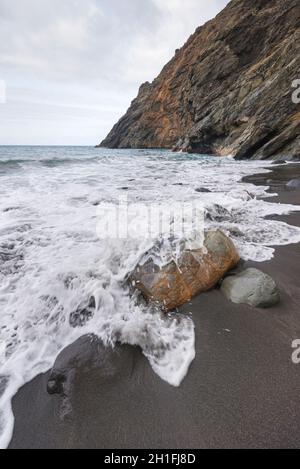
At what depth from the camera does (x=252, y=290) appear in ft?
7.91

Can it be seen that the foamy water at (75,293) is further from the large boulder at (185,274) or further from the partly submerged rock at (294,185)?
the partly submerged rock at (294,185)

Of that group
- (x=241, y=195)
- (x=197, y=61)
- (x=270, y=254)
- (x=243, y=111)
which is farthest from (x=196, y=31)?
(x=270, y=254)

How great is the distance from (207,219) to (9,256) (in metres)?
3.31

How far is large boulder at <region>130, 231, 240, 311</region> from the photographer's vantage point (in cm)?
244

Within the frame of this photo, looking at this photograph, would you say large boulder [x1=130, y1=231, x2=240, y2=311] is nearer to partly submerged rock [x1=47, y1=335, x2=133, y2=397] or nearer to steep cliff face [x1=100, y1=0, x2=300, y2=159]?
partly submerged rock [x1=47, y1=335, x2=133, y2=397]

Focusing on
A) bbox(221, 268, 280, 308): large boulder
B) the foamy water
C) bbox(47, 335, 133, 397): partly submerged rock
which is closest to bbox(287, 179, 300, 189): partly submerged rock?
the foamy water

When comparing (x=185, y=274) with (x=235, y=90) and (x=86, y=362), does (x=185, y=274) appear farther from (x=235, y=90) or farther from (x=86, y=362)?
(x=235, y=90)

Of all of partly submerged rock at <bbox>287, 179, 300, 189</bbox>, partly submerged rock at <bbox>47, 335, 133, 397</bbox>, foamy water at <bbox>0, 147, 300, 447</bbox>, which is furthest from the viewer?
partly submerged rock at <bbox>287, 179, 300, 189</bbox>

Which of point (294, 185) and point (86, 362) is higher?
point (294, 185)

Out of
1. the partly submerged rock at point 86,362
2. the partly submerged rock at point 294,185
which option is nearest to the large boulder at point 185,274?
the partly submerged rock at point 86,362

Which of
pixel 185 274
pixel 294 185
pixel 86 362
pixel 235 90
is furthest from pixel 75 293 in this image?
pixel 235 90

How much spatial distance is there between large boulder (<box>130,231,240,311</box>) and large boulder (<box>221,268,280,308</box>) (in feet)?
0.61

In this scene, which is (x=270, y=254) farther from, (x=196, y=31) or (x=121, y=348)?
(x=196, y=31)

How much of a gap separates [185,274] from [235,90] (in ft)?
102
